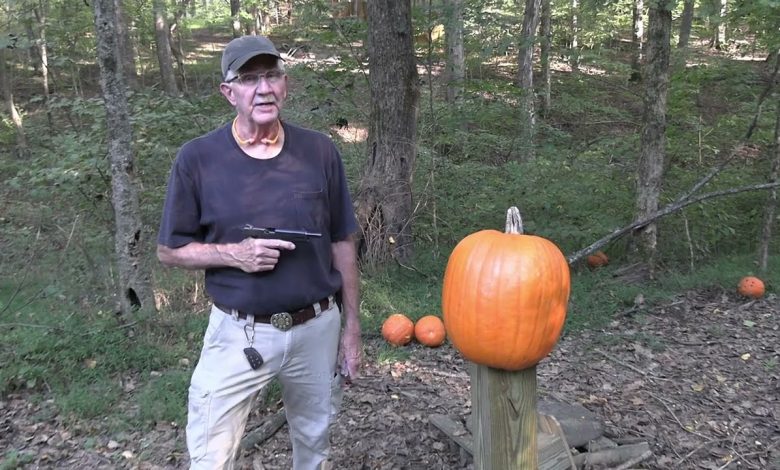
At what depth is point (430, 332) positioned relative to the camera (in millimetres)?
5125

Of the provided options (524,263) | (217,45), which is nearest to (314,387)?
(524,263)

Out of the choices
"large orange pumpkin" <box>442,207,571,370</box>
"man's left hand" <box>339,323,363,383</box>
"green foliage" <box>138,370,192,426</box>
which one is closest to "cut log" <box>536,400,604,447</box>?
"man's left hand" <box>339,323,363,383</box>

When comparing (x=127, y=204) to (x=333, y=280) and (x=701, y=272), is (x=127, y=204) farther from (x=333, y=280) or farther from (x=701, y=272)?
(x=701, y=272)

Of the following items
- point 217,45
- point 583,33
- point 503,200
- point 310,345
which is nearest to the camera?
point 310,345

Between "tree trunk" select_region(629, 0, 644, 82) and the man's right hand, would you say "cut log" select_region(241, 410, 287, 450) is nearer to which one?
the man's right hand

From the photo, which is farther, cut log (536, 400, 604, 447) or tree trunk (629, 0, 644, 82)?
tree trunk (629, 0, 644, 82)

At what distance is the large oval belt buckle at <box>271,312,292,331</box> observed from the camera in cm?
238

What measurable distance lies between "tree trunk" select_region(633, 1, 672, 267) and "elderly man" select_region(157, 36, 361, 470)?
15.9ft

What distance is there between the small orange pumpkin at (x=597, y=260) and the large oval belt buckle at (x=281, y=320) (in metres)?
5.38

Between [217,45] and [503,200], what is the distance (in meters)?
26.9

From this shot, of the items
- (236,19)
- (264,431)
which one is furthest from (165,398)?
(236,19)

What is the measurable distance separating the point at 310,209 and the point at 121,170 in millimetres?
3147

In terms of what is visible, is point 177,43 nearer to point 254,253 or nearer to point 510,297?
point 254,253

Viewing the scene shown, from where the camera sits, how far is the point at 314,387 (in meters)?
2.59
